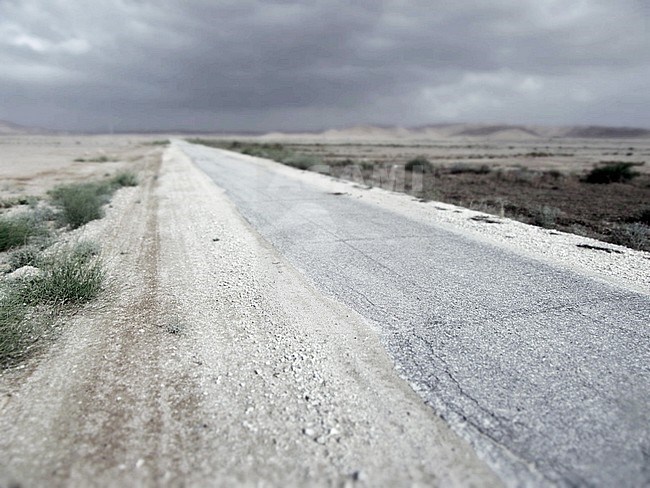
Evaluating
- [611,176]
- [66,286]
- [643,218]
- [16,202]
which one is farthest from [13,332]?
[611,176]

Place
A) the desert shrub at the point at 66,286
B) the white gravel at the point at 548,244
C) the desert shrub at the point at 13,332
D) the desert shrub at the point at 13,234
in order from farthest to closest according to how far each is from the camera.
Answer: the desert shrub at the point at 13,234 < the white gravel at the point at 548,244 < the desert shrub at the point at 66,286 < the desert shrub at the point at 13,332

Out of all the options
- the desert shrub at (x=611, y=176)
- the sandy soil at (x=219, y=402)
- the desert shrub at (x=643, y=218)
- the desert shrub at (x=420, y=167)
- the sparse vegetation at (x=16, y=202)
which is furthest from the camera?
the desert shrub at (x=420, y=167)

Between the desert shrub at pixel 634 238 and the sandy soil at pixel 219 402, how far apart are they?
289 inches

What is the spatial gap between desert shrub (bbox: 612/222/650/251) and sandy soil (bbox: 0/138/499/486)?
7333mm

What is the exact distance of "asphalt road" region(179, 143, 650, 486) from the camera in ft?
8.49

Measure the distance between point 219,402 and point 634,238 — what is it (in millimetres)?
9734

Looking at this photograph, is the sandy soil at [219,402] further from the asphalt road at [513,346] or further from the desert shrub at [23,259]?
the desert shrub at [23,259]

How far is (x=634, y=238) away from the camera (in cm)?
875

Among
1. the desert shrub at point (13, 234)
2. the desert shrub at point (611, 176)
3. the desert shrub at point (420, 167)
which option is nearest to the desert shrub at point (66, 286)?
the desert shrub at point (13, 234)

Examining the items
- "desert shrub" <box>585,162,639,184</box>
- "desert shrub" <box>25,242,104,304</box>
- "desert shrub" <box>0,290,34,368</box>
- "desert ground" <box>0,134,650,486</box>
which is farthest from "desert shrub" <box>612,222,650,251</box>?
"desert shrub" <box>585,162,639,184</box>

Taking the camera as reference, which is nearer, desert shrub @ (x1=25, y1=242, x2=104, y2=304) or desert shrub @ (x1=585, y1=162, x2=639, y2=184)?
desert shrub @ (x1=25, y1=242, x2=104, y2=304)

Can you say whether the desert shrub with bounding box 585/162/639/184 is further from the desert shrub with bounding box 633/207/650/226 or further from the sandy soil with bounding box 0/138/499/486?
the sandy soil with bounding box 0/138/499/486

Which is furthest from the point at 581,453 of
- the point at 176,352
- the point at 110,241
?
the point at 110,241

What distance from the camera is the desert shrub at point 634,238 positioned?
832 cm
